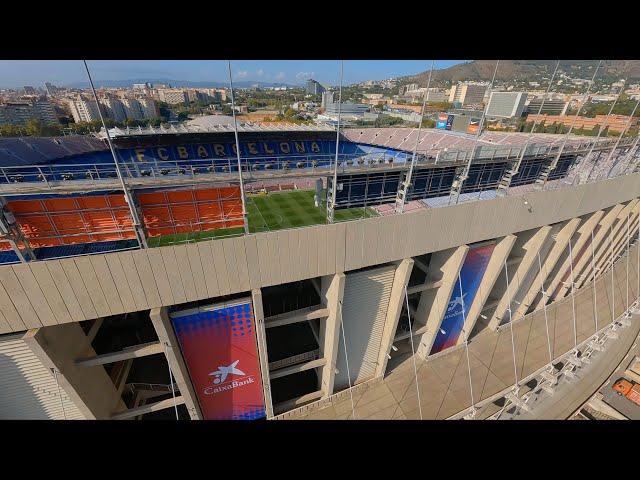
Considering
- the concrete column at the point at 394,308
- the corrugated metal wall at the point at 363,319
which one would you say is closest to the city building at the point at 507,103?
the concrete column at the point at 394,308

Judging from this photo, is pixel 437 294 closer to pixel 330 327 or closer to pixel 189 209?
pixel 330 327

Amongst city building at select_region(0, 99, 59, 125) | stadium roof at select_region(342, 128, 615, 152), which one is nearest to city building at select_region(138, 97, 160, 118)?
city building at select_region(0, 99, 59, 125)

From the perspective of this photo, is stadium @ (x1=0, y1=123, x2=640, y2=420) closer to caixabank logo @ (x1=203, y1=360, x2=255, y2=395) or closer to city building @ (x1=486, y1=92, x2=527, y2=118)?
caixabank logo @ (x1=203, y1=360, x2=255, y2=395)

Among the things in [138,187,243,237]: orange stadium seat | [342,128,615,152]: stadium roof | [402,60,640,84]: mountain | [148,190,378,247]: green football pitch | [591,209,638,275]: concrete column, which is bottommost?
[591,209,638,275]: concrete column

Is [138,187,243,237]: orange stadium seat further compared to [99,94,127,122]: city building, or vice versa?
[99,94,127,122]: city building

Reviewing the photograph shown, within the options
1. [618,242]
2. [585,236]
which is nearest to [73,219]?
[585,236]

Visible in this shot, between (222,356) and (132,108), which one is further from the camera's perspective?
(132,108)

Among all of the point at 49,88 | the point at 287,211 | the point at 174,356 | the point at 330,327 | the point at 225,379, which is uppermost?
the point at 49,88
